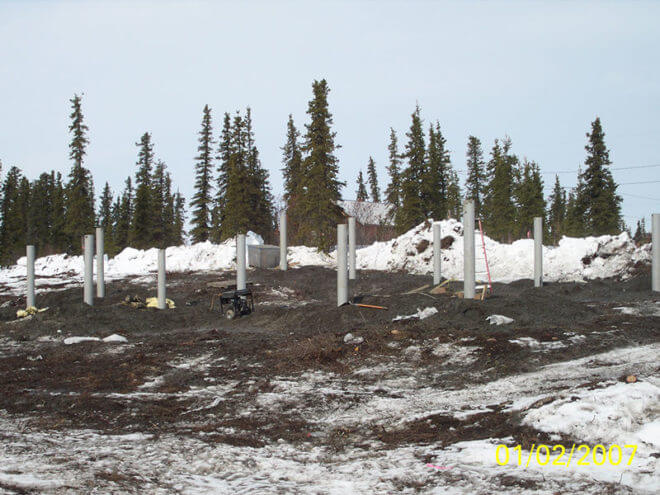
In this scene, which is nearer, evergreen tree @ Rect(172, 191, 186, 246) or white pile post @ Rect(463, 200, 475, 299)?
white pile post @ Rect(463, 200, 475, 299)

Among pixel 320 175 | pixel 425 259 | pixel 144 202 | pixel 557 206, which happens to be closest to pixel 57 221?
pixel 144 202

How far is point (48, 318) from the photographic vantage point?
52.2ft

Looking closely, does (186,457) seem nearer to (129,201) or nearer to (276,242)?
(276,242)

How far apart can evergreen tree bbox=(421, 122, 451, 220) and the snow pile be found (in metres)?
15.3

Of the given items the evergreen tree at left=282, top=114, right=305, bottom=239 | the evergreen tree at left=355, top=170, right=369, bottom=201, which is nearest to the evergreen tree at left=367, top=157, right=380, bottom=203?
the evergreen tree at left=355, top=170, right=369, bottom=201

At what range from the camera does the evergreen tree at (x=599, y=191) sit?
50688 millimetres

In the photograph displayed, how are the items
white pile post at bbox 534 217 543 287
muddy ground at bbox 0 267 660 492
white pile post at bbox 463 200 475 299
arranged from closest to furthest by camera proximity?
1. muddy ground at bbox 0 267 660 492
2. white pile post at bbox 463 200 475 299
3. white pile post at bbox 534 217 543 287

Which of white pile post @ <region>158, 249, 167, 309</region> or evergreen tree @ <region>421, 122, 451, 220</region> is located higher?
evergreen tree @ <region>421, 122, 451, 220</region>

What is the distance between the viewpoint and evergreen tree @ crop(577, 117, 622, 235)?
50688mm

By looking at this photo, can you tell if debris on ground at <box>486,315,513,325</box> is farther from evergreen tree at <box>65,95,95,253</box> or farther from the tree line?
evergreen tree at <box>65,95,95,253</box>

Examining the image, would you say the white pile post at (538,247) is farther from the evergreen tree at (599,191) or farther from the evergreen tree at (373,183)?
the evergreen tree at (373,183)

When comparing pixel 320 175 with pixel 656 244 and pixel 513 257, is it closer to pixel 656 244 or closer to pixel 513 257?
pixel 513 257

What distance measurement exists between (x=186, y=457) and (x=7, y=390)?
4909 millimetres

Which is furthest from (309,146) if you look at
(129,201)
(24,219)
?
(24,219)
